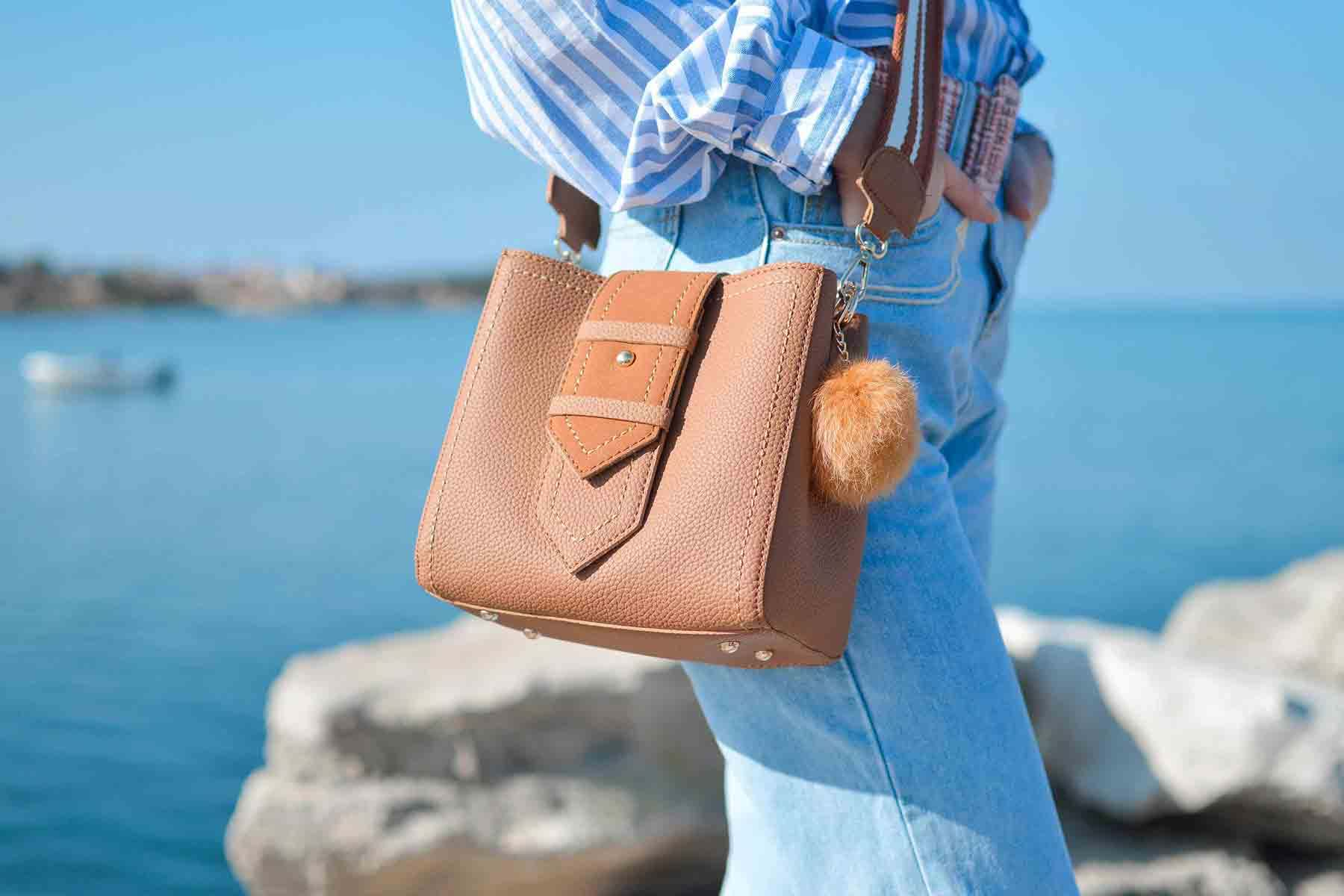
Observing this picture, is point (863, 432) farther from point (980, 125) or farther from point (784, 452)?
point (980, 125)

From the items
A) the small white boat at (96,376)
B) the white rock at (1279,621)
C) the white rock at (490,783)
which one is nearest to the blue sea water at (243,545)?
the small white boat at (96,376)

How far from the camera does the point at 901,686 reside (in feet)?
3.50

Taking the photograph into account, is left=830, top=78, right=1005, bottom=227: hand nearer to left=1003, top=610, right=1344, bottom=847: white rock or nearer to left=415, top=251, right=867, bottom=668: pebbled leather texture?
left=415, top=251, right=867, bottom=668: pebbled leather texture

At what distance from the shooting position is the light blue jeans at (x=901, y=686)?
1063mm

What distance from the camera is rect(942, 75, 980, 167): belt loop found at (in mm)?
1190

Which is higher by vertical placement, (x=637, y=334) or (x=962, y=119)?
(x=962, y=119)

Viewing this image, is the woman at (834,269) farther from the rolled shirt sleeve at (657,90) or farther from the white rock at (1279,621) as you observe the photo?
the white rock at (1279,621)

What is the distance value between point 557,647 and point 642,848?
0.54 meters

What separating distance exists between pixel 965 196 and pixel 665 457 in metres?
0.39

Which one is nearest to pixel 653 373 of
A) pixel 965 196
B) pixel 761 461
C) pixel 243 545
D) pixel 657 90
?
pixel 761 461

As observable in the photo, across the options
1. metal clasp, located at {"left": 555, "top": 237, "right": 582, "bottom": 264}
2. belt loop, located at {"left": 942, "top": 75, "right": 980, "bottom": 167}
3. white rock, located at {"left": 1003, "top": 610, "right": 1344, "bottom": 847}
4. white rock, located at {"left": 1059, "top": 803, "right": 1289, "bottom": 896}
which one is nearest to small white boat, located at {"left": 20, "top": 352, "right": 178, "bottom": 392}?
white rock, located at {"left": 1003, "top": 610, "right": 1344, "bottom": 847}

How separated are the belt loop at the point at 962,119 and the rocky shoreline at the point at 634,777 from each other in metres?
2.09

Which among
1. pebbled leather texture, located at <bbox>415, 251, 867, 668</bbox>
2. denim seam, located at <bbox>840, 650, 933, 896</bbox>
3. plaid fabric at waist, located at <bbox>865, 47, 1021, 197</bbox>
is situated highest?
plaid fabric at waist, located at <bbox>865, 47, 1021, 197</bbox>

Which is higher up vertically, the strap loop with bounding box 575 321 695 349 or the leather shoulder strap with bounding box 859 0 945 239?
the leather shoulder strap with bounding box 859 0 945 239
